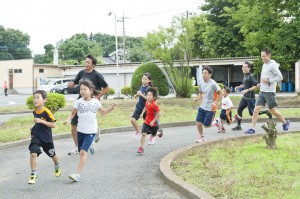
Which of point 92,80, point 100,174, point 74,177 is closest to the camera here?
point 74,177

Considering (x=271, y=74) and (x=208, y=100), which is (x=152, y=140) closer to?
(x=208, y=100)

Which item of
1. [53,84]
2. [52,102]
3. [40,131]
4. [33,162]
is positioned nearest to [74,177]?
[33,162]

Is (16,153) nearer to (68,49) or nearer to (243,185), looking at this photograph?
(243,185)

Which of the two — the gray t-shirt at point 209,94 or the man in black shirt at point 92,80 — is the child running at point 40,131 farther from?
the gray t-shirt at point 209,94

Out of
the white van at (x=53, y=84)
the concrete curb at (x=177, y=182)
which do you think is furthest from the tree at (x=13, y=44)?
the concrete curb at (x=177, y=182)

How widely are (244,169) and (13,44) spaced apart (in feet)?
→ 314

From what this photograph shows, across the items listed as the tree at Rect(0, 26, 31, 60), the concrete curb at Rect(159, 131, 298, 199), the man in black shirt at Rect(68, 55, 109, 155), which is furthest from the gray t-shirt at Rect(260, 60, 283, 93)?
the tree at Rect(0, 26, 31, 60)

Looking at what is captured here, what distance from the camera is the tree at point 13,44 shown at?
95125 mm

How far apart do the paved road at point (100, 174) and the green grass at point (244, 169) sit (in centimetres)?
52

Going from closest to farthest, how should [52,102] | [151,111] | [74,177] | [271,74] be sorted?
[74,177] < [151,111] < [271,74] < [52,102]

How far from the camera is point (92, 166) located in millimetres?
8031

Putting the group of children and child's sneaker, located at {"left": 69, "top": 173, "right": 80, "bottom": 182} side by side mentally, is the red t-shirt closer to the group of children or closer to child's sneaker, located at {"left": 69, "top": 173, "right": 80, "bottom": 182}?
the group of children

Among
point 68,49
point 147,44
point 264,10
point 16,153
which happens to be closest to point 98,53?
point 68,49

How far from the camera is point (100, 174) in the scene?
730 cm
